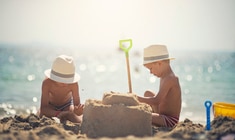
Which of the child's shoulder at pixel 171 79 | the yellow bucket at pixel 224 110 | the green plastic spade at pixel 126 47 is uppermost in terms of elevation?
the green plastic spade at pixel 126 47

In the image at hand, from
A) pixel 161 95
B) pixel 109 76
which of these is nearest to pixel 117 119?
pixel 161 95

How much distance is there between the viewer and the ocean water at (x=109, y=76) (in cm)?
864

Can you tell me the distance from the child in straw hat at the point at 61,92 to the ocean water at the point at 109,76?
2473mm

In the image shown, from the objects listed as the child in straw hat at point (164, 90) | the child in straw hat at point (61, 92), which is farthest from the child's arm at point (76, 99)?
the child in straw hat at point (164, 90)

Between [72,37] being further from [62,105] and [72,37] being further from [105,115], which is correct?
[105,115]

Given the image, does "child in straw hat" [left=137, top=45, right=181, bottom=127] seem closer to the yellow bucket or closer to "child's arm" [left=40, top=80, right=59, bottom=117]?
the yellow bucket

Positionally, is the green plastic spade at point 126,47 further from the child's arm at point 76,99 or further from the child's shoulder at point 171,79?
the child's arm at point 76,99

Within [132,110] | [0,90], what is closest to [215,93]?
[0,90]

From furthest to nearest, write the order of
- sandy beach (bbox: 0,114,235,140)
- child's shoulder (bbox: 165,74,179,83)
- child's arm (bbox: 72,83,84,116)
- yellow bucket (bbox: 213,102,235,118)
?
child's arm (bbox: 72,83,84,116) → child's shoulder (bbox: 165,74,179,83) → yellow bucket (bbox: 213,102,235,118) → sandy beach (bbox: 0,114,235,140)

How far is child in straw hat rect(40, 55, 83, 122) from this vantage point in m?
3.67

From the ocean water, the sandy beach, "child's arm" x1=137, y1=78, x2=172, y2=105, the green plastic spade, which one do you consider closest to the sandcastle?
the sandy beach

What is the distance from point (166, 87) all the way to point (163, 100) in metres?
0.13

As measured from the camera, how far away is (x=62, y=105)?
13.0ft

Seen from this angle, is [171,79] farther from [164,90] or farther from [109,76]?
[109,76]
